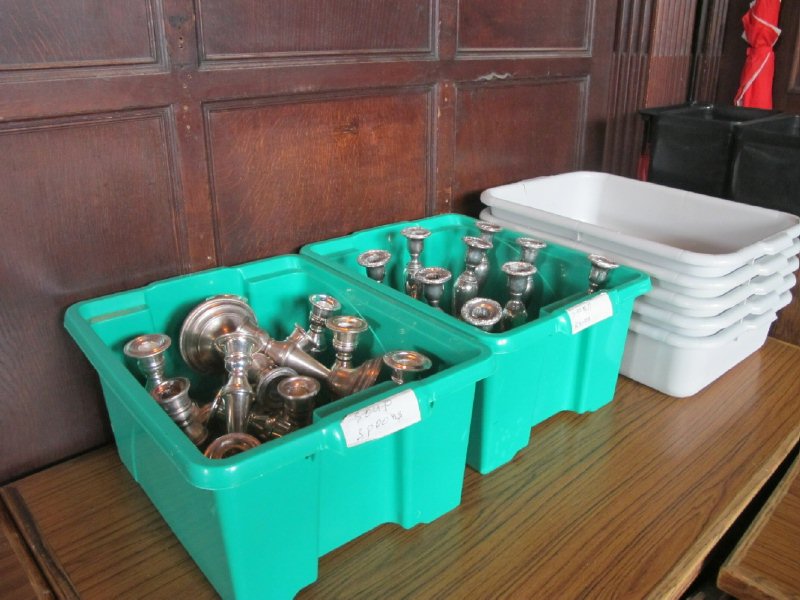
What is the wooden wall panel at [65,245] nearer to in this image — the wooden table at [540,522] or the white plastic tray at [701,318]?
the wooden table at [540,522]

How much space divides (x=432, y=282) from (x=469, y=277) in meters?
0.12

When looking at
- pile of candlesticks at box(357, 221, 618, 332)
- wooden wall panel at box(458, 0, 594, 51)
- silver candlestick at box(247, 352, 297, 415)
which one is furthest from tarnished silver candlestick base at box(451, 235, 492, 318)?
wooden wall panel at box(458, 0, 594, 51)

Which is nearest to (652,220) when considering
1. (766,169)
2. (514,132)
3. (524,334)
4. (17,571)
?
(766,169)

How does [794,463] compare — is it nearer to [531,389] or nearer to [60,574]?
[531,389]

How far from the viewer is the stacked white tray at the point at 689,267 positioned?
999 millimetres

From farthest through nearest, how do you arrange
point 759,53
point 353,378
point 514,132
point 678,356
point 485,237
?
point 759,53
point 514,132
point 485,237
point 678,356
point 353,378

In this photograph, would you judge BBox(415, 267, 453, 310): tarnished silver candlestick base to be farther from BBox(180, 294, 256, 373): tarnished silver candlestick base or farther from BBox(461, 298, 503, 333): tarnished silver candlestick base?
BBox(180, 294, 256, 373): tarnished silver candlestick base

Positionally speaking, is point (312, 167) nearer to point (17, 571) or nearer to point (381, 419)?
point (381, 419)

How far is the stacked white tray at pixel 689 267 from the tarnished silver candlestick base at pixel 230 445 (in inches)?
26.1

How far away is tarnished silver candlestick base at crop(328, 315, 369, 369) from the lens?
0.86 metres

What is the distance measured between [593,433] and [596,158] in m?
0.90

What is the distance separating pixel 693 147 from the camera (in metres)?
1.48

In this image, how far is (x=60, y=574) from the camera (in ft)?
2.44

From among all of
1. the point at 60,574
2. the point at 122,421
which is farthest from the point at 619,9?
the point at 60,574
